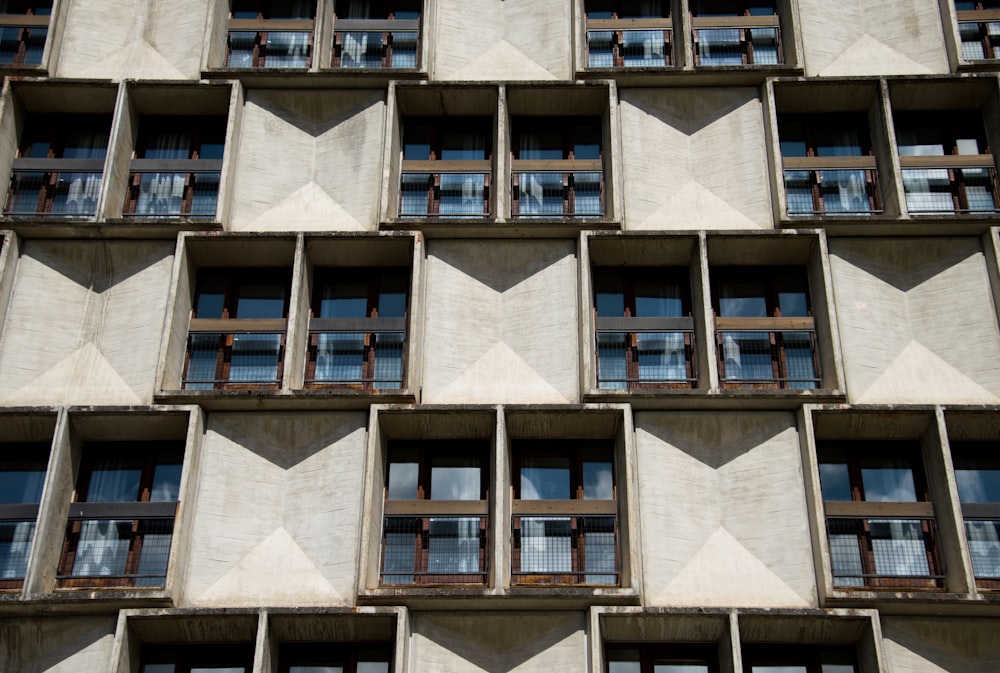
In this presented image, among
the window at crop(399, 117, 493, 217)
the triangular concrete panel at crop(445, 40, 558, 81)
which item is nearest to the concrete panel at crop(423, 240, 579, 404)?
the window at crop(399, 117, 493, 217)

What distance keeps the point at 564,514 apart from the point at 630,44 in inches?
453

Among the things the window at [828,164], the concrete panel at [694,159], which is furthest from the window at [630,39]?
the window at [828,164]

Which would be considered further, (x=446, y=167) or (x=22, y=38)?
(x=22, y=38)

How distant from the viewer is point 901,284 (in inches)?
1127

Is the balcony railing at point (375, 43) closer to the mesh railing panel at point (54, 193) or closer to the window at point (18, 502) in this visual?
the mesh railing panel at point (54, 193)

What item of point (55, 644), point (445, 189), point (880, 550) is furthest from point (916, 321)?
point (55, 644)

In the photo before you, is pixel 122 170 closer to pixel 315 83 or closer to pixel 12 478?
pixel 315 83

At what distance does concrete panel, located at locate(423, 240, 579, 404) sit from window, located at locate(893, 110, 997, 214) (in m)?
7.78

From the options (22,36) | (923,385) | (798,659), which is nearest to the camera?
(798,659)

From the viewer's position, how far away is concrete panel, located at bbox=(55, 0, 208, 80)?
1227 inches

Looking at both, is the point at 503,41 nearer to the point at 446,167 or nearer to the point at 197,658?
the point at 446,167

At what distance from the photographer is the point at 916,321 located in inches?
1110

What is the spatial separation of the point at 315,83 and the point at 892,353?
13685 millimetres

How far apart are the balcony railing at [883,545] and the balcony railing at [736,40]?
10.7 metres
